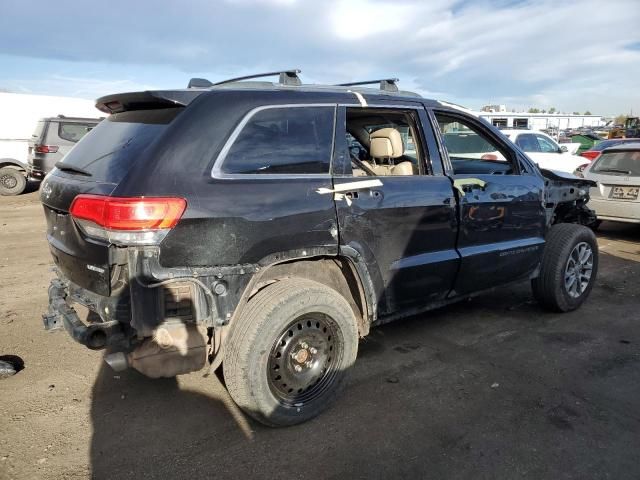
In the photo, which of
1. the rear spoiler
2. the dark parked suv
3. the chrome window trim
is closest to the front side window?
the chrome window trim

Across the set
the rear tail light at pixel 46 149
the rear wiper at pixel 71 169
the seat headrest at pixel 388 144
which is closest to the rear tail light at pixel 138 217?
the rear wiper at pixel 71 169

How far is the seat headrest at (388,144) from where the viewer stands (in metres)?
3.67

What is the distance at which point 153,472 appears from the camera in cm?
248

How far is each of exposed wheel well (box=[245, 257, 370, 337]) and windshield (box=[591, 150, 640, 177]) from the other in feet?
21.2

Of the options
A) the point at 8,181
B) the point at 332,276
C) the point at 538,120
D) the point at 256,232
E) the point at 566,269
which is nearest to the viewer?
the point at 256,232

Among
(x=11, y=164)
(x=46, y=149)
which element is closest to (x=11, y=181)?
(x=11, y=164)

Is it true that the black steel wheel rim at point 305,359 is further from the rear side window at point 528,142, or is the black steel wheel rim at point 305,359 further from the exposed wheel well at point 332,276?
the rear side window at point 528,142

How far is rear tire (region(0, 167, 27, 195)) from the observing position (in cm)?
1298

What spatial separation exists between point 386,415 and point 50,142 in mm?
11951

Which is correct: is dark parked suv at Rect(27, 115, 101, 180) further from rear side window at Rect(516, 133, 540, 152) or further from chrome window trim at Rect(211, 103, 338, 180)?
chrome window trim at Rect(211, 103, 338, 180)

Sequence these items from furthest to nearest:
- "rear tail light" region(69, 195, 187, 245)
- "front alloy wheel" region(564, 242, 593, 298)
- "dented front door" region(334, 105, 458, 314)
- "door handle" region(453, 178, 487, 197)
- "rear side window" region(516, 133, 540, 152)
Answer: "rear side window" region(516, 133, 540, 152) < "front alloy wheel" region(564, 242, 593, 298) < "door handle" region(453, 178, 487, 197) < "dented front door" region(334, 105, 458, 314) < "rear tail light" region(69, 195, 187, 245)

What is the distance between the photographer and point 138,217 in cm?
236

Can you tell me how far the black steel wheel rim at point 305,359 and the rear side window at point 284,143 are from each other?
0.90 metres

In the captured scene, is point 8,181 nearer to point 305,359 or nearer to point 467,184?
point 305,359
